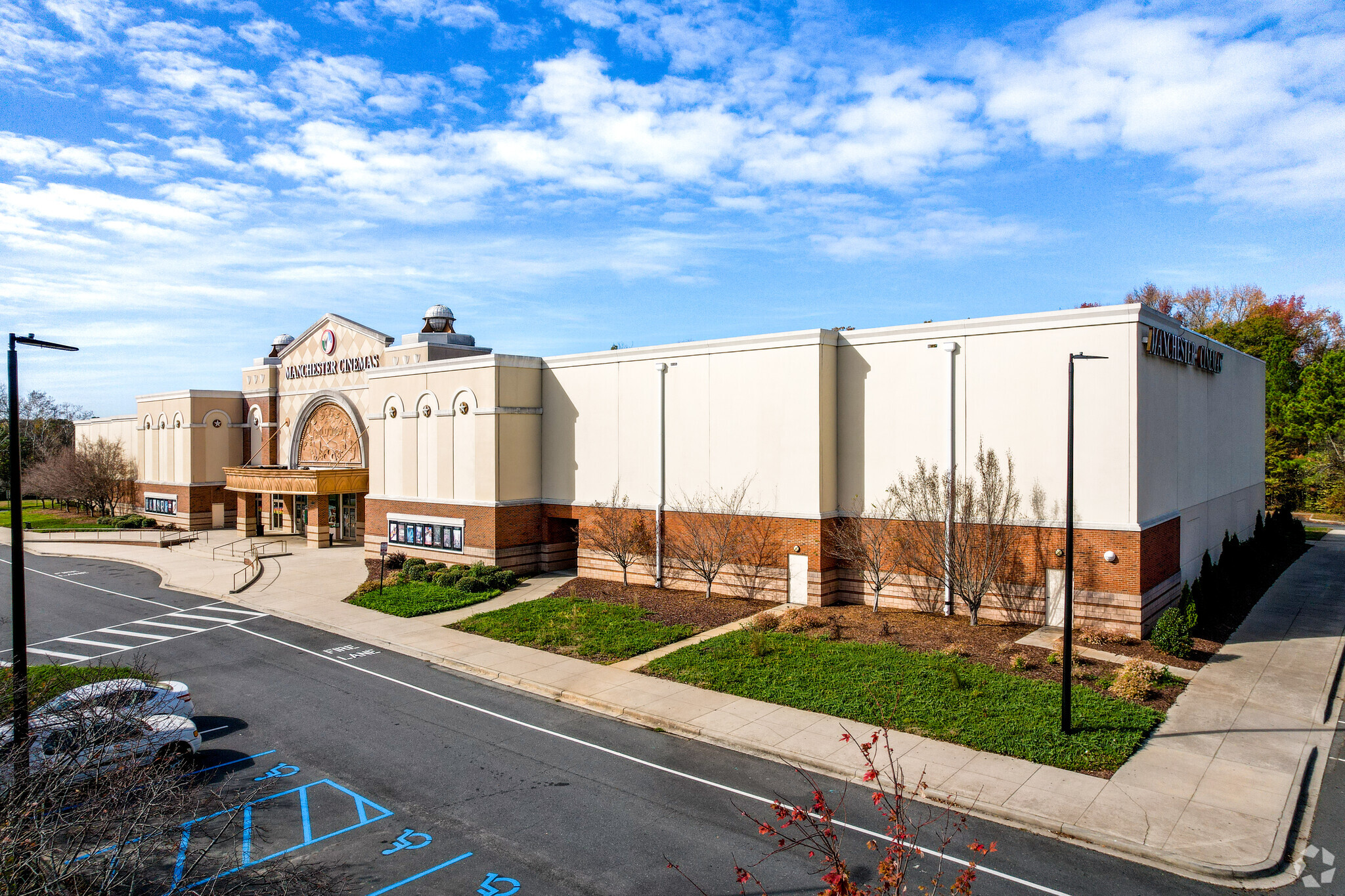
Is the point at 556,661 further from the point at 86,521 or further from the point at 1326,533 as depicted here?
the point at 86,521

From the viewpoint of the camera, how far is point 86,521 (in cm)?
6022

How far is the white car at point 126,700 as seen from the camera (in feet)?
38.3

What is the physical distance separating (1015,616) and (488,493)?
20253 mm

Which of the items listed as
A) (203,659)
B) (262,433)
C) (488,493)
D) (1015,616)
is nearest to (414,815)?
(203,659)

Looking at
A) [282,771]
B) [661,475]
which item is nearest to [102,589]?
[661,475]

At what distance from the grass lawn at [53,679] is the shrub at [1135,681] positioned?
19926 millimetres

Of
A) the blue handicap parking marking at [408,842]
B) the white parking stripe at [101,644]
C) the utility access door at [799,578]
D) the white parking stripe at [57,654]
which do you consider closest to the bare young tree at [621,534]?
the utility access door at [799,578]

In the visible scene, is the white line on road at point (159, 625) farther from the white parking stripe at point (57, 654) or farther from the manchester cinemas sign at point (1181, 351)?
the manchester cinemas sign at point (1181, 351)

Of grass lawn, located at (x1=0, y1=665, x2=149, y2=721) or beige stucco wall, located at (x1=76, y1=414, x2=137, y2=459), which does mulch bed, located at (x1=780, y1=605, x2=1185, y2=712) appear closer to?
grass lawn, located at (x1=0, y1=665, x2=149, y2=721)

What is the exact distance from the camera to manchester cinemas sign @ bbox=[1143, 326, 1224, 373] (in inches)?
873

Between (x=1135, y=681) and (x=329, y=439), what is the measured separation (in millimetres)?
42638

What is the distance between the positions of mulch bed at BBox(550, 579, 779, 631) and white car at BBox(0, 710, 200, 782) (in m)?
14.6

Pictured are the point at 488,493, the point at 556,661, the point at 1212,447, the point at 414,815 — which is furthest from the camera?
the point at 488,493

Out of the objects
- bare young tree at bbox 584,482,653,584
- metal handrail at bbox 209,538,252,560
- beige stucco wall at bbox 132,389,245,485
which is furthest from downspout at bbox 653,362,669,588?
beige stucco wall at bbox 132,389,245,485
